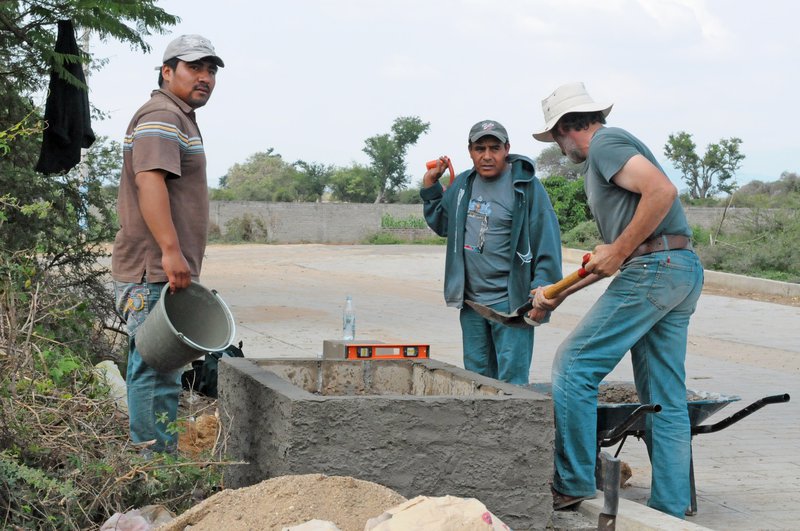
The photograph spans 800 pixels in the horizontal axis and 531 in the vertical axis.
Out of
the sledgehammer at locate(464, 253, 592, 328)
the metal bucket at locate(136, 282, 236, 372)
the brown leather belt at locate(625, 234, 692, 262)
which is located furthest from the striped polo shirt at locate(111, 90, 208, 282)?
the brown leather belt at locate(625, 234, 692, 262)

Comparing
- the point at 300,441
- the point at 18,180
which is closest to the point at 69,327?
the point at 18,180

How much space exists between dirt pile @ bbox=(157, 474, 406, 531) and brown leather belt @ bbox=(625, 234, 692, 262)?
1.78 m

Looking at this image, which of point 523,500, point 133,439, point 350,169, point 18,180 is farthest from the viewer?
point 350,169

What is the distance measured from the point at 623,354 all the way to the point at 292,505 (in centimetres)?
193

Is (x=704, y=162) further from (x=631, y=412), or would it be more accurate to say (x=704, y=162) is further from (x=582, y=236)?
(x=631, y=412)

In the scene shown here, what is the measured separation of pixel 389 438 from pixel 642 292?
1428mm

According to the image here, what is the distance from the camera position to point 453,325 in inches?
588

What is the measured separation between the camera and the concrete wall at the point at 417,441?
4.27 meters

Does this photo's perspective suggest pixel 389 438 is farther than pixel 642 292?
No

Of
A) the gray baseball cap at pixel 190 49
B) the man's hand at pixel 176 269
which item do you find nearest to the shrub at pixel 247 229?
the gray baseball cap at pixel 190 49

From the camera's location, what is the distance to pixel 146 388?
16.0ft

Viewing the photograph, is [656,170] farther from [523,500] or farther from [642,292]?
[523,500]

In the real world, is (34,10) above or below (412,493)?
above

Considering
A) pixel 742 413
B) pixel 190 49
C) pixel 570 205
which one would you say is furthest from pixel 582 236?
pixel 190 49
